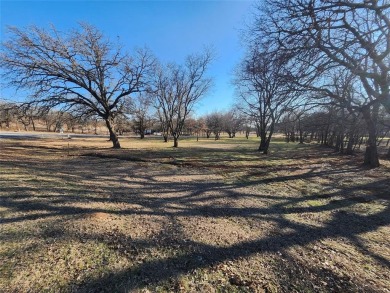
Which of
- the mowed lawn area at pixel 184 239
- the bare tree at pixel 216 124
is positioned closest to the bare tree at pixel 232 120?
the bare tree at pixel 216 124

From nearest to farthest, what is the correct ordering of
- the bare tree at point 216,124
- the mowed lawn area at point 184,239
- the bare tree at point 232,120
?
the mowed lawn area at point 184,239
the bare tree at point 232,120
the bare tree at point 216,124

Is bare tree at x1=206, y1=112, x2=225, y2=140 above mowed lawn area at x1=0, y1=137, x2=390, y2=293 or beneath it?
above

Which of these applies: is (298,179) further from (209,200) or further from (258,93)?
(258,93)

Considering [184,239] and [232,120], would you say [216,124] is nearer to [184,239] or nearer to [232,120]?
[232,120]

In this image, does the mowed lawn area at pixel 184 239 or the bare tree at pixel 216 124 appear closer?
the mowed lawn area at pixel 184 239

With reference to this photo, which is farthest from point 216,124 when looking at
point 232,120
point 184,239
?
point 184,239

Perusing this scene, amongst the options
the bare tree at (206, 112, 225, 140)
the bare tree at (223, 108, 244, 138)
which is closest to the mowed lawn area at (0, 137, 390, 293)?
the bare tree at (223, 108, 244, 138)

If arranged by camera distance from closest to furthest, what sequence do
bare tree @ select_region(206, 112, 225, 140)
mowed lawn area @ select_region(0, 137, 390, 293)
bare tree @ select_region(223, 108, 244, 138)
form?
mowed lawn area @ select_region(0, 137, 390, 293) < bare tree @ select_region(223, 108, 244, 138) < bare tree @ select_region(206, 112, 225, 140)

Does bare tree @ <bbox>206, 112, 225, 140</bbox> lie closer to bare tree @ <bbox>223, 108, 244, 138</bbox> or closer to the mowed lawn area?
bare tree @ <bbox>223, 108, 244, 138</bbox>

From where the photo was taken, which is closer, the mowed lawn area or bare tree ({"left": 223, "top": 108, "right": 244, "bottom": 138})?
the mowed lawn area

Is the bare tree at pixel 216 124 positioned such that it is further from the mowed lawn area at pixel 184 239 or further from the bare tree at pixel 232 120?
the mowed lawn area at pixel 184 239

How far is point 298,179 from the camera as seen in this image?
9227 millimetres

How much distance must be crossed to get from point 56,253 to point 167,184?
15.2ft

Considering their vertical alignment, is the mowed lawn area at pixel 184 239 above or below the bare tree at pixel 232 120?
below
